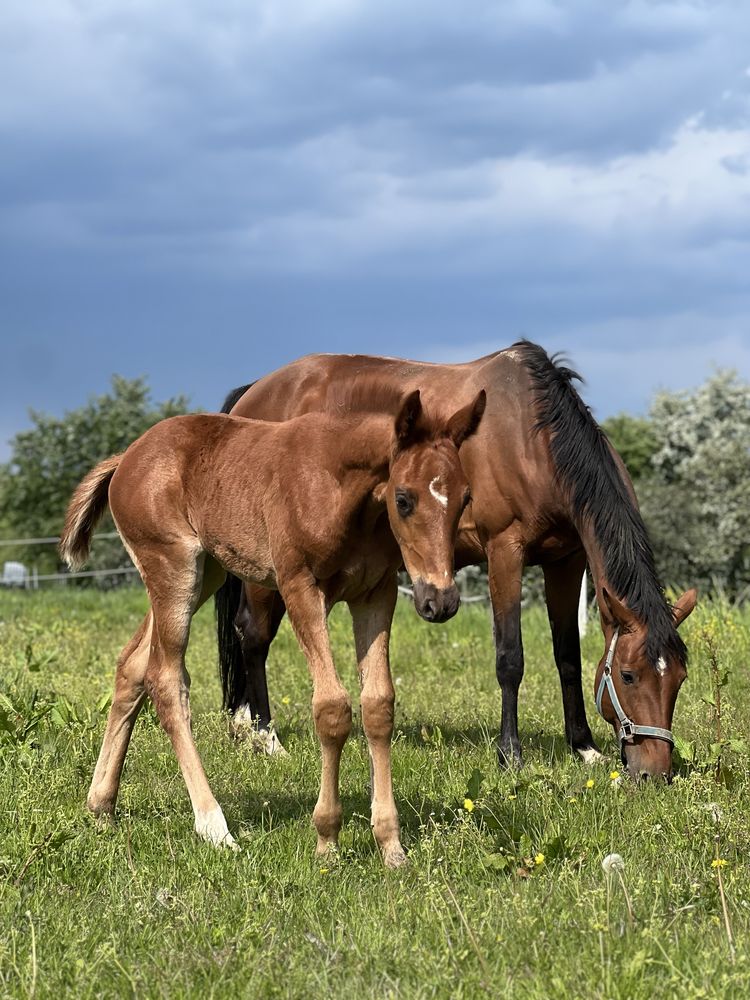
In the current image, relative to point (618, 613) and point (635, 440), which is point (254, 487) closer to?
point (618, 613)

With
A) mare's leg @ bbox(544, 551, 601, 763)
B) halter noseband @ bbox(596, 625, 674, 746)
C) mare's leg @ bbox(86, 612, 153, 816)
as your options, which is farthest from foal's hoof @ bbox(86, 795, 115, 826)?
mare's leg @ bbox(544, 551, 601, 763)

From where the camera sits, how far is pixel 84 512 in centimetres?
593

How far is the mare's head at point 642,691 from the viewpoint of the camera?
230 inches

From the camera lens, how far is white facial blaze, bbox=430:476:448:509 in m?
4.27

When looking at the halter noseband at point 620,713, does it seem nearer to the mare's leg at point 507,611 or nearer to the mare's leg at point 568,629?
the mare's leg at point 507,611

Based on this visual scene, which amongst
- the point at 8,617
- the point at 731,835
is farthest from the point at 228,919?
the point at 8,617

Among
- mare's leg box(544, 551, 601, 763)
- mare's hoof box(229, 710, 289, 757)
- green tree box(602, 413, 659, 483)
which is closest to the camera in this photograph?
mare's hoof box(229, 710, 289, 757)

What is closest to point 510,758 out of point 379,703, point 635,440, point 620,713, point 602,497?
point 620,713

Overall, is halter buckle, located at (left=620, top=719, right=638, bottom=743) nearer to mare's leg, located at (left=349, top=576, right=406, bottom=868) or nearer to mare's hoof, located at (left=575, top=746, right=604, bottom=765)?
mare's hoof, located at (left=575, top=746, right=604, bottom=765)

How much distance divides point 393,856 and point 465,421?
1.69 m

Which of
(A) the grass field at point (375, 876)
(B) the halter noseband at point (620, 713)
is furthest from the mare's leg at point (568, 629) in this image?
(B) the halter noseband at point (620, 713)

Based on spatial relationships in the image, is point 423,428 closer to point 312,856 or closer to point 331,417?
point 331,417

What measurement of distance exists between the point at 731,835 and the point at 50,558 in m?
39.4

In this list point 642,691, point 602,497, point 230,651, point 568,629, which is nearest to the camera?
point 642,691
